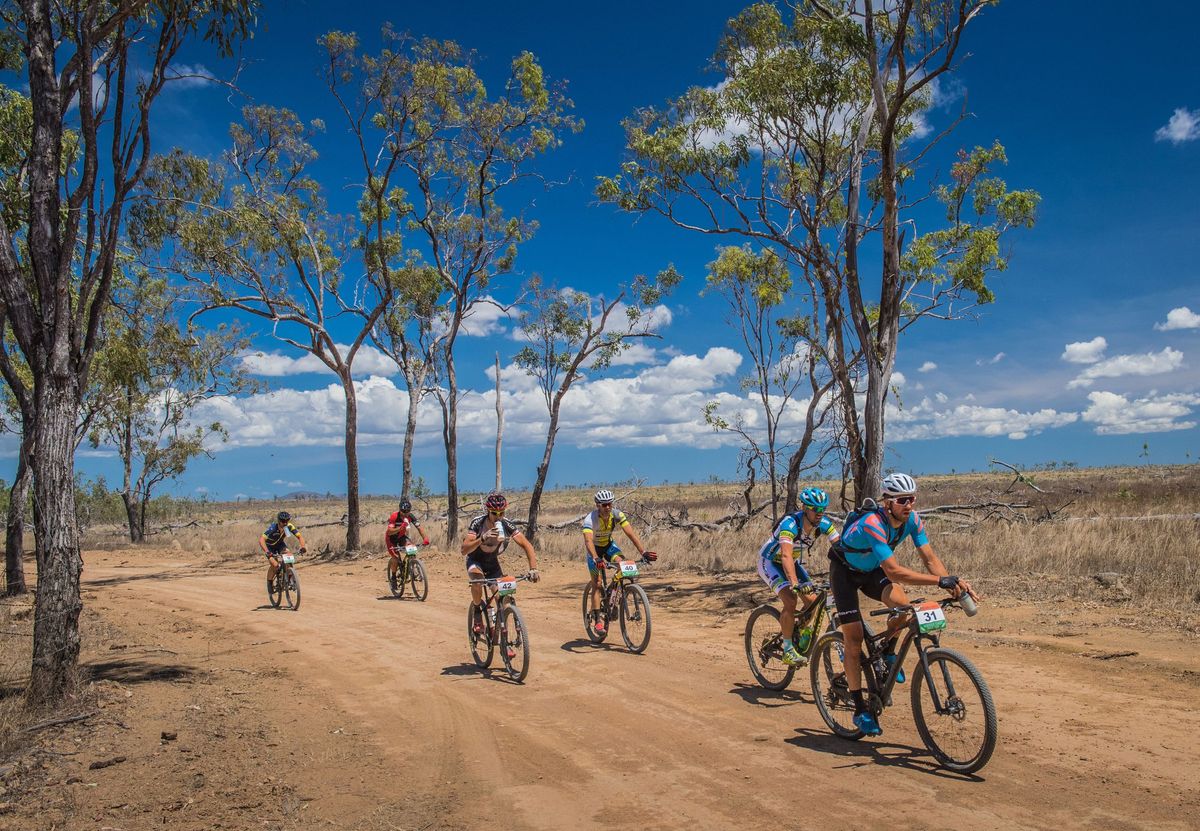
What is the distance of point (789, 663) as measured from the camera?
311 inches

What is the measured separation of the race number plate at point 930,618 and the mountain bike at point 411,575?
1250cm

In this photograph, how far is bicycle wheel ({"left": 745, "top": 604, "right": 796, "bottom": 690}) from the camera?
26.7ft

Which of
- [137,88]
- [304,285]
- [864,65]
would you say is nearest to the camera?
A: [137,88]

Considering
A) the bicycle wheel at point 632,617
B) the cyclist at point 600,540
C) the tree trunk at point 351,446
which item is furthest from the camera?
the tree trunk at point 351,446

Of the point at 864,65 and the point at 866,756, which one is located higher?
the point at 864,65

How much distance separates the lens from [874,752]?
630 cm

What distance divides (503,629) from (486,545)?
1066 millimetres

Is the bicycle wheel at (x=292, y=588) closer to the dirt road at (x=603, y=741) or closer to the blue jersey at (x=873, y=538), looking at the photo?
the dirt road at (x=603, y=741)

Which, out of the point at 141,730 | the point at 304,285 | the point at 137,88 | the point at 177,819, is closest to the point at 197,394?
the point at 304,285

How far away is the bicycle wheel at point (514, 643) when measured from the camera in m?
9.14

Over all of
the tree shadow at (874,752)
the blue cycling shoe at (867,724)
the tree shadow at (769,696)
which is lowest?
the tree shadow at (769,696)

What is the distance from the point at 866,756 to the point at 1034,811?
133cm

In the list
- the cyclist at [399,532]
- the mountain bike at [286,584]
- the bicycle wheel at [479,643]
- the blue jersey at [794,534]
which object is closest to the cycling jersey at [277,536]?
the mountain bike at [286,584]

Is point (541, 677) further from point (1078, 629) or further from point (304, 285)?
point (304, 285)
